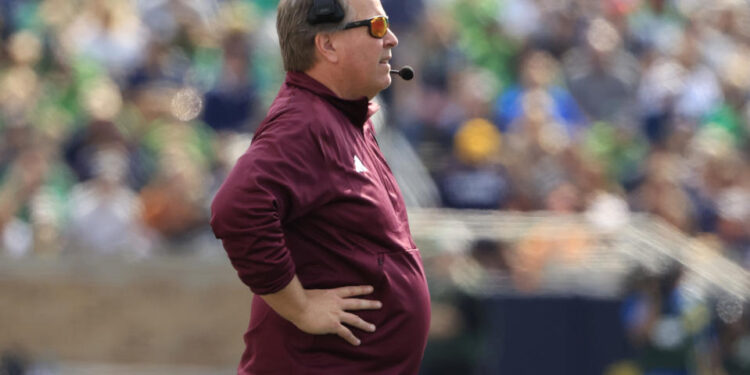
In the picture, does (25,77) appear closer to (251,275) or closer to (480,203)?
(480,203)

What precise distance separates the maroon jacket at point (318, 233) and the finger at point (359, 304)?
0.03m

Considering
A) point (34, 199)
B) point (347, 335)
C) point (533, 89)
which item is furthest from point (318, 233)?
point (533, 89)

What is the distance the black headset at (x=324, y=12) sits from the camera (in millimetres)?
3693

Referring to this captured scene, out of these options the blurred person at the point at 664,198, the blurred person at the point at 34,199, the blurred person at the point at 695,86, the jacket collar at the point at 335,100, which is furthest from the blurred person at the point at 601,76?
the jacket collar at the point at 335,100

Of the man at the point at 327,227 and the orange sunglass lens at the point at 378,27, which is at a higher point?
the orange sunglass lens at the point at 378,27

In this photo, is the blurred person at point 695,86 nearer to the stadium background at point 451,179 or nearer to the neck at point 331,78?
the stadium background at point 451,179

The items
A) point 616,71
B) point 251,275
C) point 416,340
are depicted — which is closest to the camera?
point 251,275

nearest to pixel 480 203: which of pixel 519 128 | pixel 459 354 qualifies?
pixel 519 128

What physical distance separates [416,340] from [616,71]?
8.89 m

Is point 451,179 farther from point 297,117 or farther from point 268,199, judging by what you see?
point 268,199

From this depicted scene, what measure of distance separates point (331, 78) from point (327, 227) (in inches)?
16.8

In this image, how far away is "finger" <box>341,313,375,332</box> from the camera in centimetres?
367

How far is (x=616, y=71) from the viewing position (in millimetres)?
12359

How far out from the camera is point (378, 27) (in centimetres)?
378
